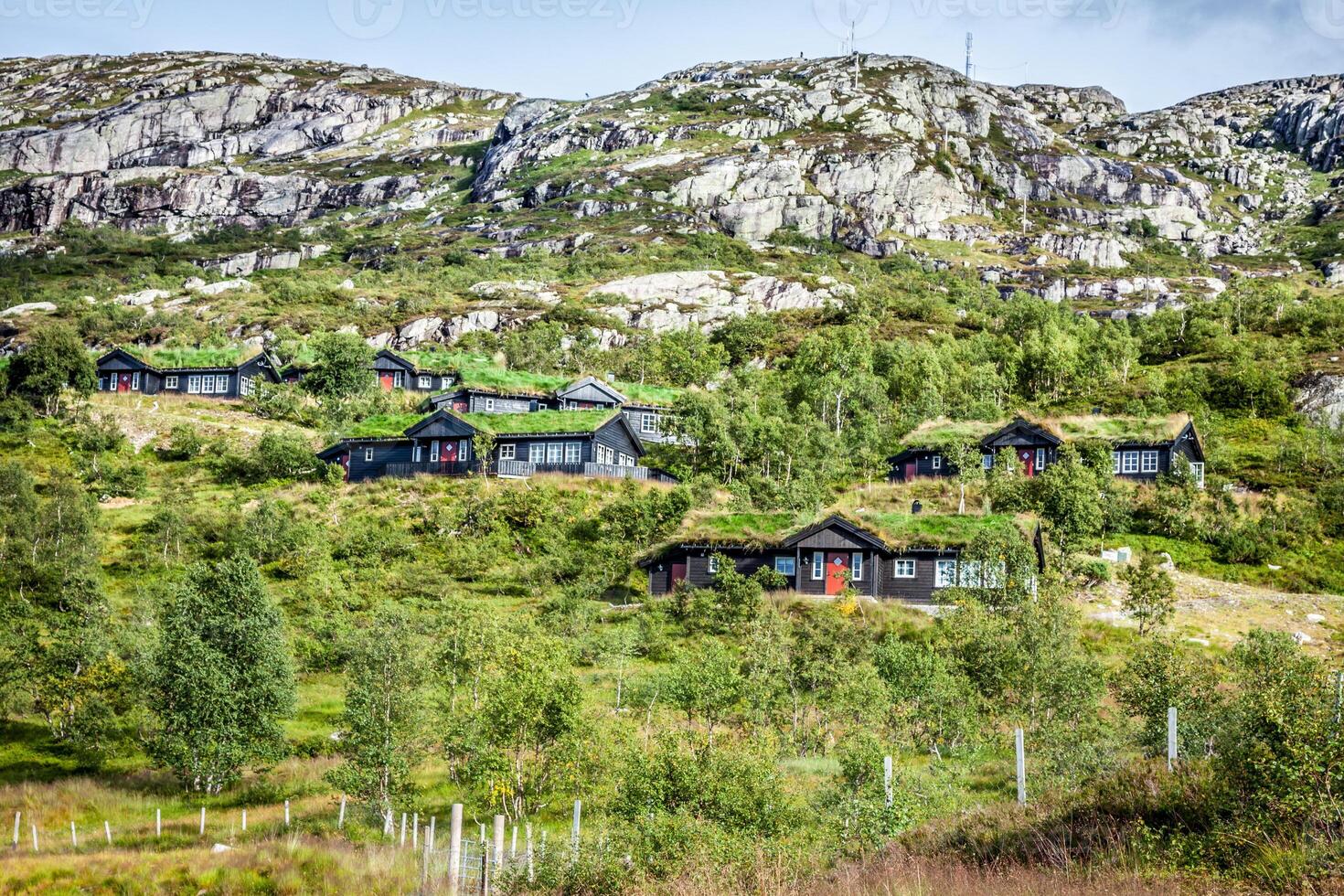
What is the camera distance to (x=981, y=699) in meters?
30.0

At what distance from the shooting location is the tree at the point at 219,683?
101 ft

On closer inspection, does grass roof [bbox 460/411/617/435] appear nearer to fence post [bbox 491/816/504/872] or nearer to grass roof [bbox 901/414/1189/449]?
grass roof [bbox 901/414/1189/449]

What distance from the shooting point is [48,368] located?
7481cm

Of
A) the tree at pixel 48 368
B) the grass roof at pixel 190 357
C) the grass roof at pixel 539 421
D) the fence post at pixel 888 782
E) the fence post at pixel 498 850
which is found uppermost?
the grass roof at pixel 190 357

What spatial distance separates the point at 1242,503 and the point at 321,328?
297 feet

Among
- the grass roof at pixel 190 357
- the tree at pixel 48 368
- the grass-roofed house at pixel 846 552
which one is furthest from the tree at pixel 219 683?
the grass roof at pixel 190 357

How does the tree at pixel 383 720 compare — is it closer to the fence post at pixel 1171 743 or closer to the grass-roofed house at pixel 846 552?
the fence post at pixel 1171 743

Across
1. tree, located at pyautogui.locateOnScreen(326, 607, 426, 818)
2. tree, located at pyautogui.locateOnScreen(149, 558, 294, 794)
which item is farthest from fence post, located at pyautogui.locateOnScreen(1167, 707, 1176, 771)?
tree, located at pyautogui.locateOnScreen(149, 558, 294, 794)

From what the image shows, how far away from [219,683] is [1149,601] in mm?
34538

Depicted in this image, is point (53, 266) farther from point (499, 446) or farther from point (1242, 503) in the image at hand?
point (1242, 503)

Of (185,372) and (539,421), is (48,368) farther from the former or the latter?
(539,421)

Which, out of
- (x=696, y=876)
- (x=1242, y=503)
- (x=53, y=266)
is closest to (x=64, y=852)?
(x=696, y=876)

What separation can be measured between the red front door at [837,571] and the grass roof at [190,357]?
200 ft

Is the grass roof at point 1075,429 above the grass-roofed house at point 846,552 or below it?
above
